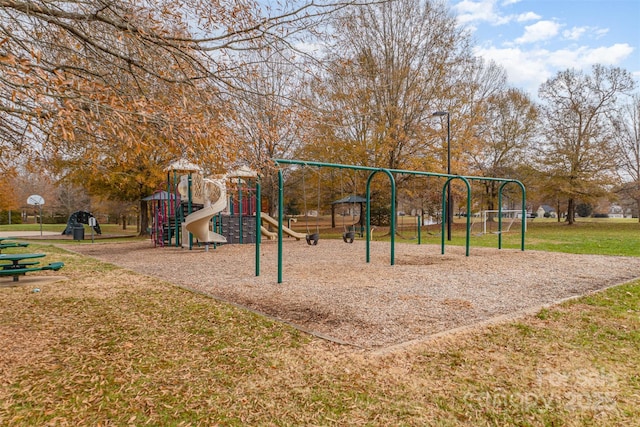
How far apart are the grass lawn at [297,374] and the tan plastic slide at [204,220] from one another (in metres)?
8.21

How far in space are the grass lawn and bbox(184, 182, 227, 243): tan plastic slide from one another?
821 cm

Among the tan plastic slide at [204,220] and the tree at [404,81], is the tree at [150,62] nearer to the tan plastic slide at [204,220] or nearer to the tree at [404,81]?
the tan plastic slide at [204,220]

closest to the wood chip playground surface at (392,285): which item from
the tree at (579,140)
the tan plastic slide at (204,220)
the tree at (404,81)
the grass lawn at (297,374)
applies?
the grass lawn at (297,374)

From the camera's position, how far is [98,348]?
13.1 ft

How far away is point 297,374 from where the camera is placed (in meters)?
3.30

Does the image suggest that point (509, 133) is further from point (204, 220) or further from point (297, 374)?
point (297, 374)

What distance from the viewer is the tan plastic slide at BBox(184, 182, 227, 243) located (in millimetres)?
13344

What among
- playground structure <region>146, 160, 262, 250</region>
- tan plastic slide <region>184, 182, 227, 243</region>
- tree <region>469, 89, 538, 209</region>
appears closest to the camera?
tan plastic slide <region>184, 182, 227, 243</region>

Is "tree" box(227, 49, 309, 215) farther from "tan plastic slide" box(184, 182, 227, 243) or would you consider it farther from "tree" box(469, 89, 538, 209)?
"tree" box(469, 89, 538, 209)

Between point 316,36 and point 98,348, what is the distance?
159 inches

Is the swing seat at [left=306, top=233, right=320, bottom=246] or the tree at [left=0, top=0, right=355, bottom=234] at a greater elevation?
the tree at [left=0, top=0, right=355, bottom=234]

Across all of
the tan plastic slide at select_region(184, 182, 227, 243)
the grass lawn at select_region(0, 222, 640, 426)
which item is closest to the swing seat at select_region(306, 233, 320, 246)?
the tan plastic slide at select_region(184, 182, 227, 243)

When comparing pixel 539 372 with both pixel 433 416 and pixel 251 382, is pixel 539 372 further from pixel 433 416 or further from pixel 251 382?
pixel 251 382

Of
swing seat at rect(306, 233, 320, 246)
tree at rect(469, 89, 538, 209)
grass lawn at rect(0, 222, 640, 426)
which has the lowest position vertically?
grass lawn at rect(0, 222, 640, 426)
